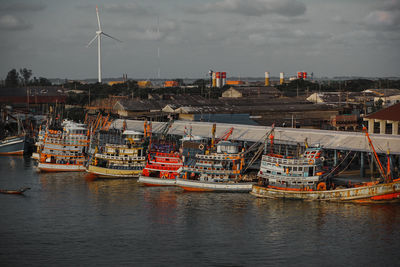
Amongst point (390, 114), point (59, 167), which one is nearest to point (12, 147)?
point (59, 167)

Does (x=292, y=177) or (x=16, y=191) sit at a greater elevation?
(x=292, y=177)

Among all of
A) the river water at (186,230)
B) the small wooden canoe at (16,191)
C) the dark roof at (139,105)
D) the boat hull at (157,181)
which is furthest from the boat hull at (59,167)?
the dark roof at (139,105)

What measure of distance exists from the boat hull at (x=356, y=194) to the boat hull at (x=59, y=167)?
21.7 metres

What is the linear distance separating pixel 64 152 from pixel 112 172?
286 inches

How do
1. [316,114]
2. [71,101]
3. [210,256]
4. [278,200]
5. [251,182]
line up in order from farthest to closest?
[71,101]
[316,114]
[251,182]
[278,200]
[210,256]

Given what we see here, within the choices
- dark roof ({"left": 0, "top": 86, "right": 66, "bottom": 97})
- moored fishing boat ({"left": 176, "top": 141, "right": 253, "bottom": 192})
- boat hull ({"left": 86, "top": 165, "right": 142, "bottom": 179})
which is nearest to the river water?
moored fishing boat ({"left": 176, "top": 141, "right": 253, "bottom": 192})

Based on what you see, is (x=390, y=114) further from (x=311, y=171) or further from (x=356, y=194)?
(x=356, y=194)

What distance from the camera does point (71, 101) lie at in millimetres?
109562

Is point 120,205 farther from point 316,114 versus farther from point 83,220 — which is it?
point 316,114

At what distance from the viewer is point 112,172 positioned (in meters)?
51.4

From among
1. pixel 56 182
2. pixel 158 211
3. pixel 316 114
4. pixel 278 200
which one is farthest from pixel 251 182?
pixel 316 114

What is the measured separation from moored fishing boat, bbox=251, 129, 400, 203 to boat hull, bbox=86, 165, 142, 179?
12.9 meters

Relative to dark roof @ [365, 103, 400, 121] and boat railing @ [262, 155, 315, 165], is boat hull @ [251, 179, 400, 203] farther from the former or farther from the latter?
dark roof @ [365, 103, 400, 121]

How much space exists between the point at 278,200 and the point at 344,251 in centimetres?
1134
